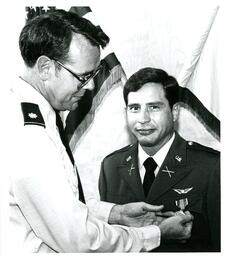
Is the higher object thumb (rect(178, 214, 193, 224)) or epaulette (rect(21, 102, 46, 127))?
epaulette (rect(21, 102, 46, 127))

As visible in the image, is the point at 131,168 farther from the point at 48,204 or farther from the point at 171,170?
the point at 48,204

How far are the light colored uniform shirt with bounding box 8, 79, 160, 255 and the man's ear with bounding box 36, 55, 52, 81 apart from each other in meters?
0.08

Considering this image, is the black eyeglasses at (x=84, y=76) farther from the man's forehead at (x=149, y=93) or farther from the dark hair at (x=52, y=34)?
the man's forehead at (x=149, y=93)

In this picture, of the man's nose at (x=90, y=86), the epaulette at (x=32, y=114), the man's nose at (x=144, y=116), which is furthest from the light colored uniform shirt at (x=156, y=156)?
the epaulette at (x=32, y=114)

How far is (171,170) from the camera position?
6.93 ft

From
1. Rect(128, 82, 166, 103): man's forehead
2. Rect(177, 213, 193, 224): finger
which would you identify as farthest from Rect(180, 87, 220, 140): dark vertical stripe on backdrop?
Rect(177, 213, 193, 224): finger

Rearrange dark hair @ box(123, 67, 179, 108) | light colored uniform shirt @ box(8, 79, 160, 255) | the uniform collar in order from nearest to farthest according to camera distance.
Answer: light colored uniform shirt @ box(8, 79, 160, 255) < the uniform collar < dark hair @ box(123, 67, 179, 108)

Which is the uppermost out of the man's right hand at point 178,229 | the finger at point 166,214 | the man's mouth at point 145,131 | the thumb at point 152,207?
the man's mouth at point 145,131

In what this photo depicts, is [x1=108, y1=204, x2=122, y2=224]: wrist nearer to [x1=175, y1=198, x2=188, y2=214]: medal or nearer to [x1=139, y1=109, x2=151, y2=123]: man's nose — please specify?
[x1=175, y1=198, x2=188, y2=214]: medal

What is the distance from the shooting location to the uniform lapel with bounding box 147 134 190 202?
209 cm

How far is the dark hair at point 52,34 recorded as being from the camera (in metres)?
2.04

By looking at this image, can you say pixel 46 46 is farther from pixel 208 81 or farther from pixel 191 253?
pixel 191 253

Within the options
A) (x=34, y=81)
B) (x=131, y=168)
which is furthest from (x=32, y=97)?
(x=131, y=168)

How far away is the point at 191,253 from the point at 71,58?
1034 millimetres
